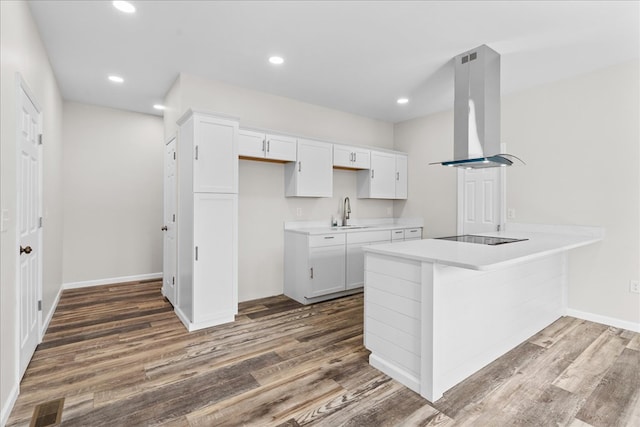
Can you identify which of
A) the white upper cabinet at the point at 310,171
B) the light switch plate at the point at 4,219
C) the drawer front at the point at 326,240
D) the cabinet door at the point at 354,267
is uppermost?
the white upper cabinet at the point at 310,171

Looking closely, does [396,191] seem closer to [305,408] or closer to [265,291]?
[265,291]

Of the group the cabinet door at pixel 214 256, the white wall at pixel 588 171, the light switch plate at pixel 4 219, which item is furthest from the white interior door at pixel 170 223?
the white wall at pixel 588 171

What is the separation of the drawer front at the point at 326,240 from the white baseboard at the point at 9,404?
108 inches

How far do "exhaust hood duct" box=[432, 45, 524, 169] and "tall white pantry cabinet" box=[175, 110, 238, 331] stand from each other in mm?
2220

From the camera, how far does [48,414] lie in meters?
1.90

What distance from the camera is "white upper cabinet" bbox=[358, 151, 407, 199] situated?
5020 mm

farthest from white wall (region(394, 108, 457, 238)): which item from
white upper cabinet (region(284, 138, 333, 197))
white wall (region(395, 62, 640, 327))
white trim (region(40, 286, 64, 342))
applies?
white trim (region(40, 286, 64, 342))

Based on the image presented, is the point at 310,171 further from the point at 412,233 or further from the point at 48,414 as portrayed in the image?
the point at 48,414

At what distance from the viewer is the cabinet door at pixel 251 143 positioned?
370cm

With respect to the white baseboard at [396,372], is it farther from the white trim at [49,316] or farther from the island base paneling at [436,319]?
the white trim at [49,316]

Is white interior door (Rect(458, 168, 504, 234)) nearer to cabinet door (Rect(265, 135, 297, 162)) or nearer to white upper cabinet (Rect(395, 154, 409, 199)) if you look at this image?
white upper cabinet (Rect(395, 154, 409, 199))

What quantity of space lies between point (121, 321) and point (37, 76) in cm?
244

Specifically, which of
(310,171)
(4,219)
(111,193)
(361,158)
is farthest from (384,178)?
(4,219)

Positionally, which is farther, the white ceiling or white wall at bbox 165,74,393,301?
→ white wall at bbox 165,74,393,301
